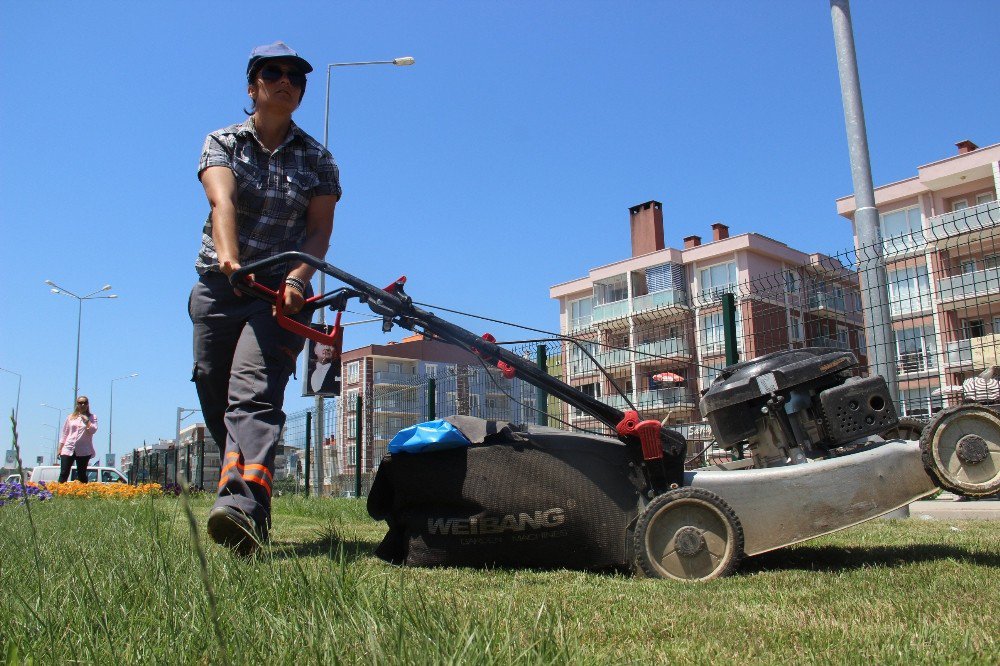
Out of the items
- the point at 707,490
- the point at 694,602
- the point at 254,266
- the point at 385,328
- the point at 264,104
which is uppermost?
the point at 264,104

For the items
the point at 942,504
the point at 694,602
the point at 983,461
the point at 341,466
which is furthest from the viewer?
the point at 341,466

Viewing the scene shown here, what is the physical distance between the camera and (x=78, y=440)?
41.4ft

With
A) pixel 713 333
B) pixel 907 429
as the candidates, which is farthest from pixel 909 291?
pixel 907 429

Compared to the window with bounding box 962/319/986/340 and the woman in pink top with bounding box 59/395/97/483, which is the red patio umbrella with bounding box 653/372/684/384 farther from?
the woman in pink top with bounding box 59/395/97/483

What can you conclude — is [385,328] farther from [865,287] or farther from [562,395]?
[865,287]

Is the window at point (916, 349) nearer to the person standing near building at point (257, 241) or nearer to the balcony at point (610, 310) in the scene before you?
the person standing near building at point (257, 241)

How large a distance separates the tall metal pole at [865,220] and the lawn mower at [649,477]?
2659mm

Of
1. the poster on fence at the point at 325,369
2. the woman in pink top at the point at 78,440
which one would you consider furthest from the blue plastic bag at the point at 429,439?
the woman in pink top at the point at 78,440

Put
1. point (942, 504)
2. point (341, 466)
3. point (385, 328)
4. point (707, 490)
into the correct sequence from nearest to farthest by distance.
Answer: point (707, 490) → point (385, 328) → point (942, 504) → point (341, 466)

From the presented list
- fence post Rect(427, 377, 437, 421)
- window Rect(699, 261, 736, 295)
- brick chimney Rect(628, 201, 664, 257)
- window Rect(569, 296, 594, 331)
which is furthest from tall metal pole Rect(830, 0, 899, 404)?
window Rect(569, 296, 594, 331)

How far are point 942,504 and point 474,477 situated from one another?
4.39 meters

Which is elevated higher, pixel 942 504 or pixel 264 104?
pixel 264 104

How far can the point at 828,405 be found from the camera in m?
3.39

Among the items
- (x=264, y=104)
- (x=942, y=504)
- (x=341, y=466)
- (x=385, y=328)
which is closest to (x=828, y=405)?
(x=385, y=328)
